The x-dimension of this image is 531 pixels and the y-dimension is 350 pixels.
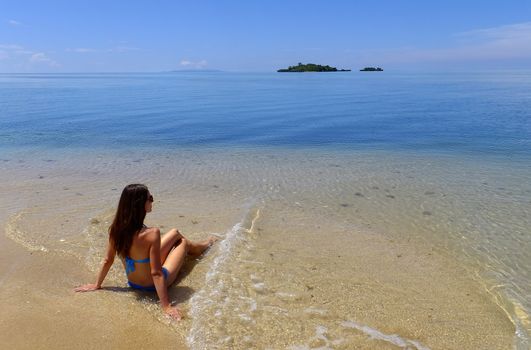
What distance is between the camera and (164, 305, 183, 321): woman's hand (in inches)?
189

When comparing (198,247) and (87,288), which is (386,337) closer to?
(198,247)

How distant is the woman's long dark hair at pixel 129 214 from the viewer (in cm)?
489

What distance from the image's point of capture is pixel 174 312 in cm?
485

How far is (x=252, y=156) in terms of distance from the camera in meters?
14.3

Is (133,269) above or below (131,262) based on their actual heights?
below

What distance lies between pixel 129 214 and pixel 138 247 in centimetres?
42

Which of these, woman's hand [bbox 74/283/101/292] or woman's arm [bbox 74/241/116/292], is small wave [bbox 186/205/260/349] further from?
woman's hand [bbox 74/283/101/292]

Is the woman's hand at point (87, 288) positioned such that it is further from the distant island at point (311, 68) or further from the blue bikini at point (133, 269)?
the distant island at point (311, 68)

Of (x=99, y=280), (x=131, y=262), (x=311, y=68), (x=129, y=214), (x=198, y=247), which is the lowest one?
(x=311, y=68)

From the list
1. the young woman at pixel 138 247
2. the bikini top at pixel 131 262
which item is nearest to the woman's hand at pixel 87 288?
the young woman at pixel 138 247

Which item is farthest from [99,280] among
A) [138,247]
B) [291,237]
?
[291,237]

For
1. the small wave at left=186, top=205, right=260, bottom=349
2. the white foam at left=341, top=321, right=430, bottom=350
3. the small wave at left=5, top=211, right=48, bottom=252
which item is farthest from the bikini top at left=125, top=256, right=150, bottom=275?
the white foam at left=341, top=321, right=430, bottom=350

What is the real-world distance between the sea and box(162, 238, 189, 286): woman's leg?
19cm

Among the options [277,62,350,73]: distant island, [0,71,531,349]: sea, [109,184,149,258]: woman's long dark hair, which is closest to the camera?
[0,71,531,349]: sea
